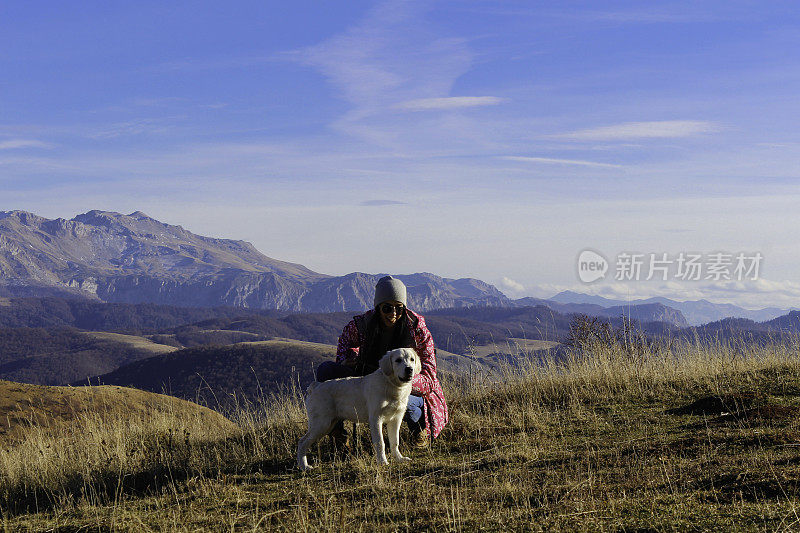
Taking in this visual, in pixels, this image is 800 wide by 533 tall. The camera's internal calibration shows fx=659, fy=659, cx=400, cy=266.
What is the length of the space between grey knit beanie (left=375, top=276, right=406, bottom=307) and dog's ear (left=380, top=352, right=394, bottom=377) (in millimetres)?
781

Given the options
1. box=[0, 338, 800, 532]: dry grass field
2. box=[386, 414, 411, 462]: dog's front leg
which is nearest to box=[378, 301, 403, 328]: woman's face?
box=[386, 414, 411, 462]: dog's front leg

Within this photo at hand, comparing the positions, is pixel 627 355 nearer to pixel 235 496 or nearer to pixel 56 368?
pixel 235 496

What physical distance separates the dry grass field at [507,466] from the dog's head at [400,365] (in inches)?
31.5

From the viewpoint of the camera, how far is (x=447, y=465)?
5.73 m

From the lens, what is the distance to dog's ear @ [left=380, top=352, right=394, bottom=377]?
5.65 metres

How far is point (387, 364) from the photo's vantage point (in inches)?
223

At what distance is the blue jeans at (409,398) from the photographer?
649cm

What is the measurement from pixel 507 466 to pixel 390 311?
1807mm

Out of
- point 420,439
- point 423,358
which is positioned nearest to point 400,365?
point 423,358

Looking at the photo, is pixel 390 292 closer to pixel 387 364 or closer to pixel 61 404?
pixel 387 364

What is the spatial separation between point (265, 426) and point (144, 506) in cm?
268

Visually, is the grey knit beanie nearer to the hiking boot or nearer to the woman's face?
the woman's face

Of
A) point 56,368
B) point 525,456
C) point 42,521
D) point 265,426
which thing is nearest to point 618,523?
point 525,456

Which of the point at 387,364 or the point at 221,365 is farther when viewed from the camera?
the point at 221,365
